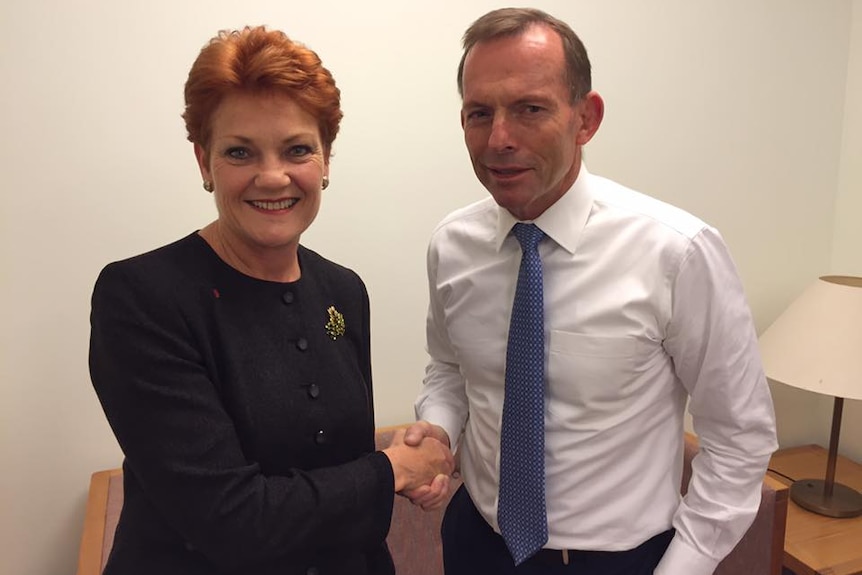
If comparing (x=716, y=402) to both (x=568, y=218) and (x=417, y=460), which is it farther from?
(x=417, y=460)

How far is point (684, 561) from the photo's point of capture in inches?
49.5

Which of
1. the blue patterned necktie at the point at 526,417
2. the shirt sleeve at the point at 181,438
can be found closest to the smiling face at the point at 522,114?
the blue patterned necktie at the point at 526,417

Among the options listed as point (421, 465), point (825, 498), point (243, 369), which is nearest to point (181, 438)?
point (243, 369)

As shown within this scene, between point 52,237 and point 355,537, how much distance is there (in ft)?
3.92

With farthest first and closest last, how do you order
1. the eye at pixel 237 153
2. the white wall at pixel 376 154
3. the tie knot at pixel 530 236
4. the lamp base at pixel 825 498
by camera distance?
the lamp base at pixel 825 498, the white wall at pixel 376 154, the tie knot at pixel 530 236, the eye at pixel 237 153

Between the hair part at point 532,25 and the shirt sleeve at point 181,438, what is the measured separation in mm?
697

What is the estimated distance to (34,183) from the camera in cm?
172

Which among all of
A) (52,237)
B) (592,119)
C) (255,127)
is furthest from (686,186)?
(52,237)

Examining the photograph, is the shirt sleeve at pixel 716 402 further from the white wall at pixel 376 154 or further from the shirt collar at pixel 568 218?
the white wall at pixel 376 154

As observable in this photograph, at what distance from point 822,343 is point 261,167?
1.91m

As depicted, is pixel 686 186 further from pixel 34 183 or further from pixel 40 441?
pixel 40 441

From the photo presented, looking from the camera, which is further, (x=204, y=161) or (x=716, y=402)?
(x=716, y=402)

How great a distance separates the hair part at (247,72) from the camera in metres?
1.04

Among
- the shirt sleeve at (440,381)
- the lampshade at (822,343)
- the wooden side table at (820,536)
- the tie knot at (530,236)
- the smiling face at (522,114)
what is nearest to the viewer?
the smiling face at (522,114)
